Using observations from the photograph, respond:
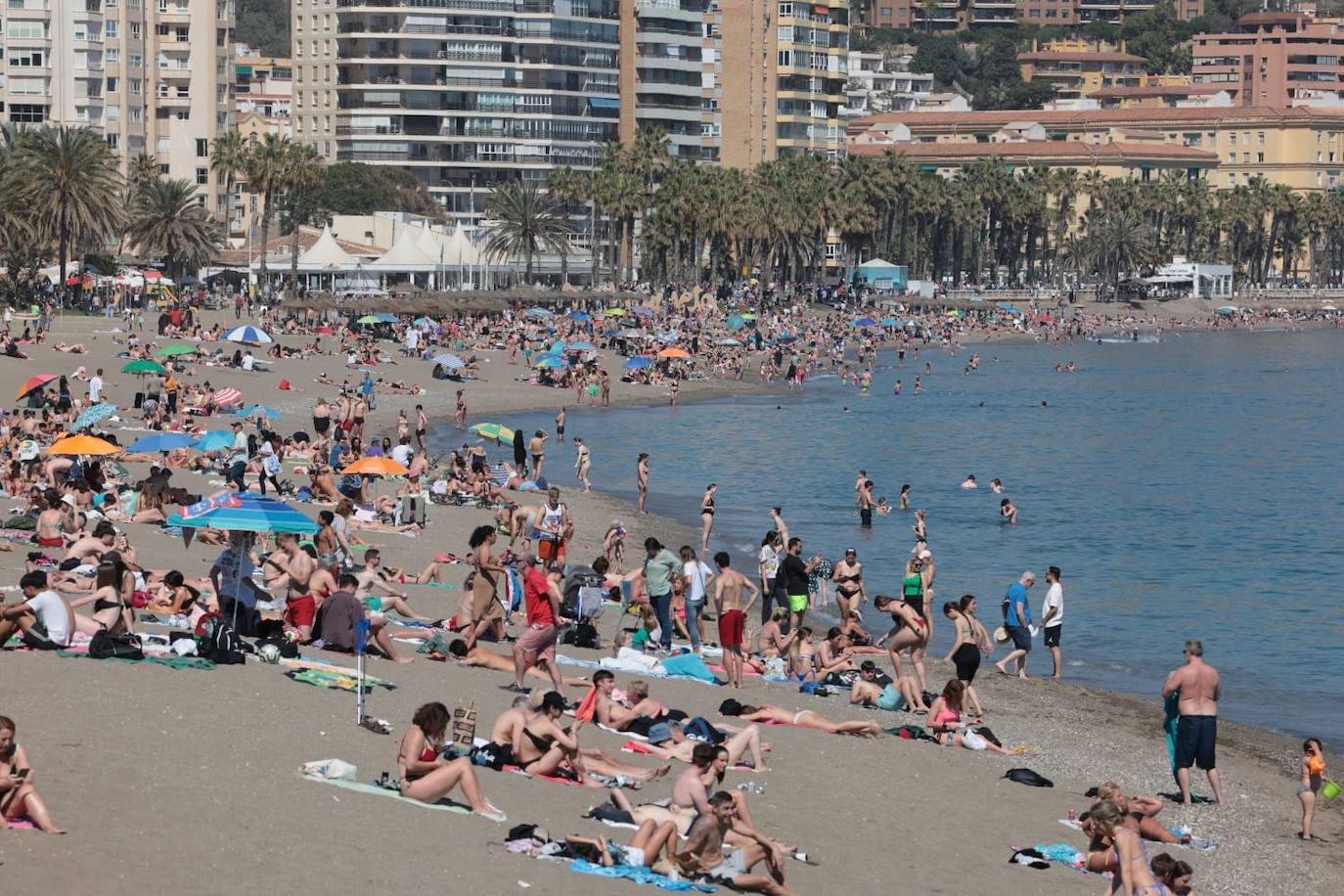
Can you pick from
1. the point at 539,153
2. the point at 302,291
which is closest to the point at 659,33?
the point at 539,153

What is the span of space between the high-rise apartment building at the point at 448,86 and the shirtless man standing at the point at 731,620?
100 m

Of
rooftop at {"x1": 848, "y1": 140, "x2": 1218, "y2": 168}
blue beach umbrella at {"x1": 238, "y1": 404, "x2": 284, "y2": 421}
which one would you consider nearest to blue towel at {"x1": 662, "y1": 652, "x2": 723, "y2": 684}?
blue beach umbrella at {"x1": 238, "y1": 404, "x2": 284, "y2": 421}

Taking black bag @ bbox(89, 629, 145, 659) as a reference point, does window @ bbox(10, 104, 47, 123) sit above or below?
above

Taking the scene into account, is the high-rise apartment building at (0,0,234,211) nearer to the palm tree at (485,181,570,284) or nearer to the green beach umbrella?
the palm tree at (485,181,570,284)

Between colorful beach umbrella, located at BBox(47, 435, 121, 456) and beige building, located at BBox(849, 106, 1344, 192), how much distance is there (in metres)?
161

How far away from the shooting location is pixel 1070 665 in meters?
25.2

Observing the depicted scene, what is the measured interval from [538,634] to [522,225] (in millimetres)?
82384

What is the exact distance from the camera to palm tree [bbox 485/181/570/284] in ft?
323

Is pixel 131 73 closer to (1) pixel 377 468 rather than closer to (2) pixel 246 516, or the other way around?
(1) pixel 377 468

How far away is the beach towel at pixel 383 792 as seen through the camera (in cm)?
1383

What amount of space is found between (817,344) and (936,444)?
110ft

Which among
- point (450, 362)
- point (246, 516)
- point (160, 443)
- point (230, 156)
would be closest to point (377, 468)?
point (160, 443)

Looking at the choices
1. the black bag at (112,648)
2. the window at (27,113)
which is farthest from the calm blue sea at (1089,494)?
the window at (27,113)

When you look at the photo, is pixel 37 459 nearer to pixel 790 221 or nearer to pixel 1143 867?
pixel 1143 867
